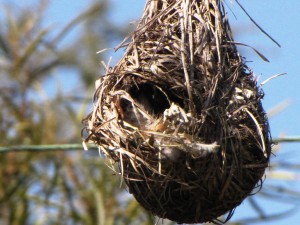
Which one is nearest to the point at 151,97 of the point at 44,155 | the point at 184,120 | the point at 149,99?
the point at 149,99

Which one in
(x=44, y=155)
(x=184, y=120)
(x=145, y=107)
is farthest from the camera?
(x=44, y=155)

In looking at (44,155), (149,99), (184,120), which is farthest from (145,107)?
(44,155)

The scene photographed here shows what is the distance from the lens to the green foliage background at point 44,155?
6727 millimetres

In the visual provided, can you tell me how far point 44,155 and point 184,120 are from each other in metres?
3.83

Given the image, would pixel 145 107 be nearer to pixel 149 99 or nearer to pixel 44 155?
pixel 149 99

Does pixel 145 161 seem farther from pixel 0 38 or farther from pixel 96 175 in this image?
pixel 0 38

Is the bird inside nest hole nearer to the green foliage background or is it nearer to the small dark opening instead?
the small dark opening

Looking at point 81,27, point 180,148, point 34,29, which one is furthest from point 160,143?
point 81,27

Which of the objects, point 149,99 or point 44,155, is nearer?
point 149,99

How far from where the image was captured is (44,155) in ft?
24.4

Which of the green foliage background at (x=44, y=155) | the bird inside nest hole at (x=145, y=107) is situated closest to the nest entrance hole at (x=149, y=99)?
the bird inside nest hole at (x=145, y=107)

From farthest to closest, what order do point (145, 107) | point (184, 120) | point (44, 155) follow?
1. point (44, 155)
2. point (145, 107)
3. point (184, 120)

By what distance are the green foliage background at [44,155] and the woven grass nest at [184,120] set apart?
2.45 metres

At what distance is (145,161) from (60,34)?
144 inches
